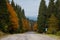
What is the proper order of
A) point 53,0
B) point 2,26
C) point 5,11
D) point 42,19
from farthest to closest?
1. point 42,19
2. point 53,0
3. point 5,11
4. point 2,26

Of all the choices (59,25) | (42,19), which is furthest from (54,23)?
(42,19)

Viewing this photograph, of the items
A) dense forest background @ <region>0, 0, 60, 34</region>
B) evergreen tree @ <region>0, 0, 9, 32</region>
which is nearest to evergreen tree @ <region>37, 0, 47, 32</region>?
dense forest background @ <region>0, 0, 60, 34</region>

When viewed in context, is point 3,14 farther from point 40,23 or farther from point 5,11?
point 40,23

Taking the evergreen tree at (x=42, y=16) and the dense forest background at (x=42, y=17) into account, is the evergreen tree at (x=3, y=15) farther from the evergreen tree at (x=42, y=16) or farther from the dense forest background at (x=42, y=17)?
the evergreen tree at (x=42, y=16)

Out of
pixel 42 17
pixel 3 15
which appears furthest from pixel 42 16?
pixel 3 15

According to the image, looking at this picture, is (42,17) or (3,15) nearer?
(3,15)

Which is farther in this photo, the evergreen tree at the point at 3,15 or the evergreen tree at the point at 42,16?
the evergreen tree at the point at 42,16

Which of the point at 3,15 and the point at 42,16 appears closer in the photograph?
the point at 3,15

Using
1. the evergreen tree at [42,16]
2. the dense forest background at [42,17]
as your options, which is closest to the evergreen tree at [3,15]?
the dense forest background at [42,17]

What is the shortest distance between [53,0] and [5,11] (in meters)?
17.2

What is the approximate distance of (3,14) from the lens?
48.2 m

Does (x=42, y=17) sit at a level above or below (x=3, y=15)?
below

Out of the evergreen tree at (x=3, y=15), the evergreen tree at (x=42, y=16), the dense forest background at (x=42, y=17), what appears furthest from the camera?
the evergreen tree at (x=42, y=16)

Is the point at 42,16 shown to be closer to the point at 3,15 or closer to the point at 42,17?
the point at 42,17
